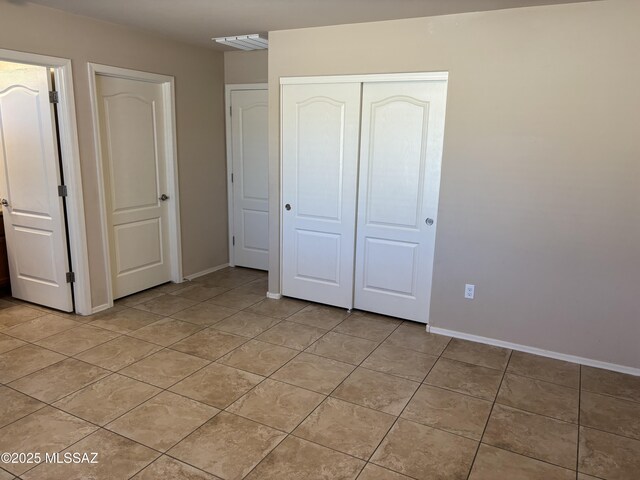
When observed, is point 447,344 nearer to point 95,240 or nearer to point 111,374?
point 111,374

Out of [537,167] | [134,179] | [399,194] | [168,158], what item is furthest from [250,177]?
[537,167]

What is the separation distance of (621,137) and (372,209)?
1.77 metres

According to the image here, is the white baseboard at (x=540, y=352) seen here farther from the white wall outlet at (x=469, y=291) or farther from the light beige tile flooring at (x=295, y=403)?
the white wall outlet at (x=469, y=291)

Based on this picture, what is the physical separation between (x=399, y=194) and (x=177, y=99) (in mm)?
2381

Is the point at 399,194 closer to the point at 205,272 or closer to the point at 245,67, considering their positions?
the point at 245,67

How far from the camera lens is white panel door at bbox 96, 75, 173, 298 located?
3.99 m

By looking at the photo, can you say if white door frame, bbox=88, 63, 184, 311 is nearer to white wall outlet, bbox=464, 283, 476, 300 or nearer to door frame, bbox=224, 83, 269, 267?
door frame, bbox=224, 83, 269, 267

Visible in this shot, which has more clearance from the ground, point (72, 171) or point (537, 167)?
point (537, 167)

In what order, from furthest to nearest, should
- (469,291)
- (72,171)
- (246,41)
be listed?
(246,41) < (72,171) < (469,291)

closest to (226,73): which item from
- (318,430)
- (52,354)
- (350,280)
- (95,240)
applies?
(95,240)

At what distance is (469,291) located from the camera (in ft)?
11.5

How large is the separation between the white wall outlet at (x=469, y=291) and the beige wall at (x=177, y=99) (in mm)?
2842

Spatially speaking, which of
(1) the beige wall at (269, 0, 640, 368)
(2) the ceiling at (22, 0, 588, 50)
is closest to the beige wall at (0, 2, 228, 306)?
(2) the ceiling at (22, 0, 588, 50)

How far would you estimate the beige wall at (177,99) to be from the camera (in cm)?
330
